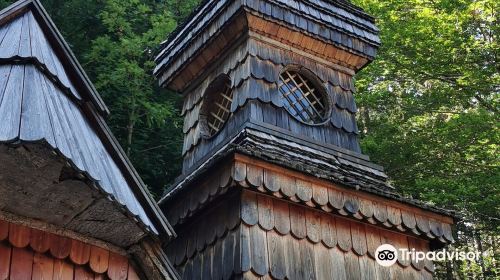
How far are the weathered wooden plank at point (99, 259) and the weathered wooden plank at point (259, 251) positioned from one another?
188 centimetres

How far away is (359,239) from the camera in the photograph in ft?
23.7

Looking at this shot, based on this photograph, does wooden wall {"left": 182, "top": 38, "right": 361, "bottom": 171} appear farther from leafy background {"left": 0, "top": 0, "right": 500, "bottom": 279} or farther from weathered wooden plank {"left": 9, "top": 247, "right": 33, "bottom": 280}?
leafy background {"left": 0, "top": 0, "right": 500, "bottom": 279}

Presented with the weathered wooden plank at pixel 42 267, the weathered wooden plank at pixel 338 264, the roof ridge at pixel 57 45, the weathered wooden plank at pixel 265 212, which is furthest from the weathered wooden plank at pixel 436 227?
the weathered wooden plank at pixel 42 267

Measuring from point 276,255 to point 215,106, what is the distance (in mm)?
3219

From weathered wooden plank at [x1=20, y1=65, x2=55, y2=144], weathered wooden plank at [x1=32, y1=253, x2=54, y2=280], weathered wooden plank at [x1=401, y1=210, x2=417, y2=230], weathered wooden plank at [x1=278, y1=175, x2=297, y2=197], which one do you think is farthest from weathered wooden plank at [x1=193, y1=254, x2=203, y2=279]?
weathered wooden plank at [x1=20, y1=65, x2=55, y2=144]

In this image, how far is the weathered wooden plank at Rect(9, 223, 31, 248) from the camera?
4.25 metres

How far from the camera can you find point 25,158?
396 cm

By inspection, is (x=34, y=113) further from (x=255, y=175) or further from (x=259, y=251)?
(x=259, y=251)

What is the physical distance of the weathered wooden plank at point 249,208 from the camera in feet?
21.3

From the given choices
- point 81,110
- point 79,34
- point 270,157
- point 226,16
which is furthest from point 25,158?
point 79,34

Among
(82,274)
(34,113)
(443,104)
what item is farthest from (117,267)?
(443,104)

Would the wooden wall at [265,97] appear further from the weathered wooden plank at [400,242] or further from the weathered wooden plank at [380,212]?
the weathered wooden plank at [400,242]

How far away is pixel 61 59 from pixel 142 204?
139 cm

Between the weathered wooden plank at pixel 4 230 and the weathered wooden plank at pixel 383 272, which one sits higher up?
the weathered wooden plank at pixel 383 272
